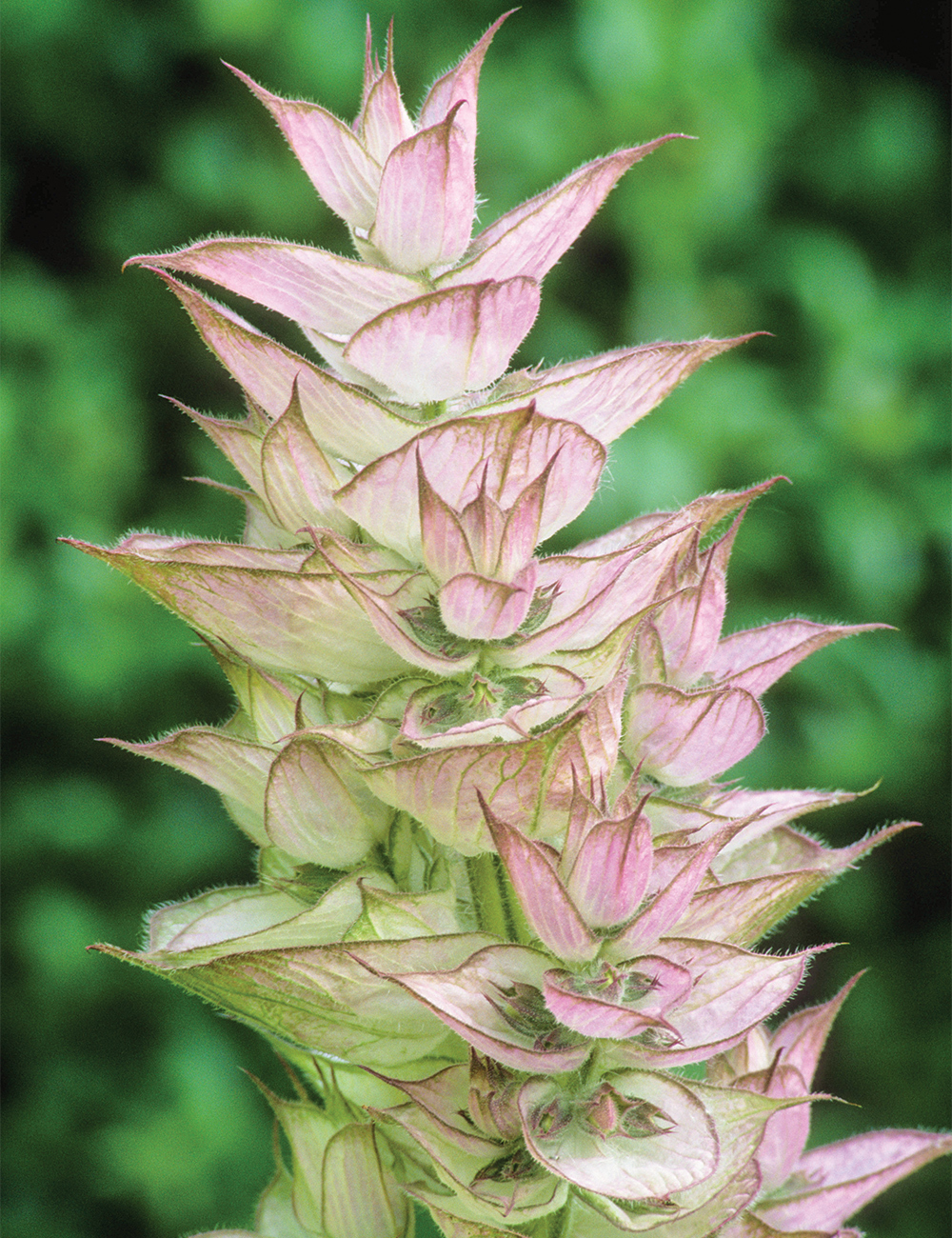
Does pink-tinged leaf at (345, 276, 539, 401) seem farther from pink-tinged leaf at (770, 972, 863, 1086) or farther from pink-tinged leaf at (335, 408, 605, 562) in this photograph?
pink-tinged leaf at (770, 972, 863, 1086)

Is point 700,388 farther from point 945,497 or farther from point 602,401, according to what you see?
point 602,401

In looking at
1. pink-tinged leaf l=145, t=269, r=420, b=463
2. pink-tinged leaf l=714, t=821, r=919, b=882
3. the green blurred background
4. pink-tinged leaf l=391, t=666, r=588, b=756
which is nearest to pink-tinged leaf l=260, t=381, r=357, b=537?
pink-tinged leaf l=145, t=269, r=420, b=463

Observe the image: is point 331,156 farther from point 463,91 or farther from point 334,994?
point 334,994

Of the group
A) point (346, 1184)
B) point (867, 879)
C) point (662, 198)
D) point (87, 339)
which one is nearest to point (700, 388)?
point (662, 198)

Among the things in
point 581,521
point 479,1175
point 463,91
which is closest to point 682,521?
point 463,91

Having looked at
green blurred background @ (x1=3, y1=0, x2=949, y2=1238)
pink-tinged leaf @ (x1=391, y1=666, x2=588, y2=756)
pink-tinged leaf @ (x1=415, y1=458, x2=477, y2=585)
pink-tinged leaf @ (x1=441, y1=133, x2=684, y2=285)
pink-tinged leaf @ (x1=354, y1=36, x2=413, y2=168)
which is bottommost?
green blurred background @ (x1=3, y1=0, x2=949, y2=1238)

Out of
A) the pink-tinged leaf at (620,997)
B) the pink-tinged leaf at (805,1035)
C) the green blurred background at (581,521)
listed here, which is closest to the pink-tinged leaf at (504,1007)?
the pink-tinged leaf at (620,997)
